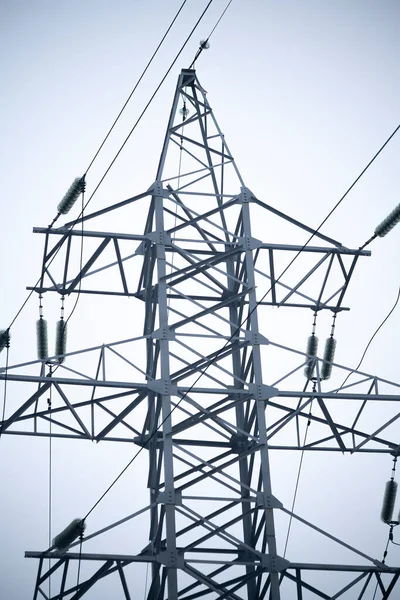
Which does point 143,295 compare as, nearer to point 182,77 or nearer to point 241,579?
point 182,77

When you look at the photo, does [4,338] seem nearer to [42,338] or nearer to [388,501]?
[42,338]

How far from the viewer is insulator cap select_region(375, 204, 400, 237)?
20469 millimetres

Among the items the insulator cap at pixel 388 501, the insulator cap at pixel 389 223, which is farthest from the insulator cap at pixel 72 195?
the insulator cap at pixel 388 501

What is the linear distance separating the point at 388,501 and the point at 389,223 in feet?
17.1

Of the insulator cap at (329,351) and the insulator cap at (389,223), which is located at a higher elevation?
the insulator cap at (389,223)

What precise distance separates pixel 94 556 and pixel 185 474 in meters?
2.20

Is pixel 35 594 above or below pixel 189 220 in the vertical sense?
below

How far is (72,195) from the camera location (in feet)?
66.8

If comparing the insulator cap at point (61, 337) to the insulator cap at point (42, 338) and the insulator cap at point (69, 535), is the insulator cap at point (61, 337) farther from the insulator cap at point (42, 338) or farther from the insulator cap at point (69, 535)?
the insulator cap at point (69, 535)

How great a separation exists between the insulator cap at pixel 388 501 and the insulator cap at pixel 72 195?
786cm

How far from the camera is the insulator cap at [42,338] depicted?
826 inches

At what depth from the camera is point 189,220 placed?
2114cm

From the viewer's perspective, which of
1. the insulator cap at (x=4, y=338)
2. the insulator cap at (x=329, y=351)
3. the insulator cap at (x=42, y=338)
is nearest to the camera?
A: the insulator cap at (x=4, y=338)

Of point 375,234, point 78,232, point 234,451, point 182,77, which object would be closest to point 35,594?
point 234,451
